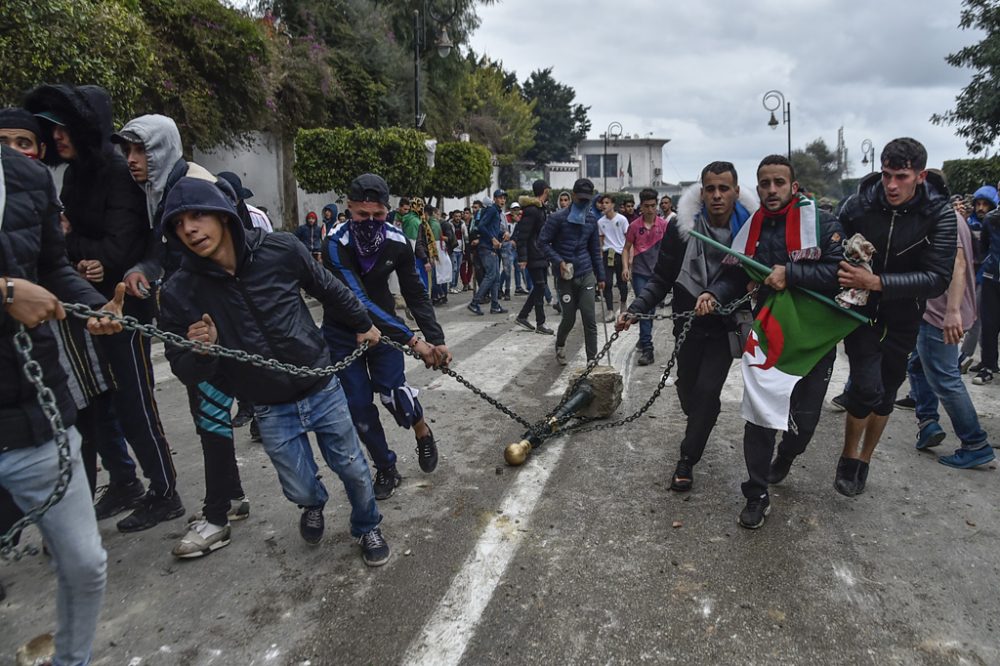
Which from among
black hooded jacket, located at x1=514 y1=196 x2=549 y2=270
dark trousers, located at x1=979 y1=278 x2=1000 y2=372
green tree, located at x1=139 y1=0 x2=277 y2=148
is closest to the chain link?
dark trousers, located at x1=979 y1=278 x2=1000 y2=372

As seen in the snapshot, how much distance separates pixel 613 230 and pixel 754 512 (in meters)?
7.78

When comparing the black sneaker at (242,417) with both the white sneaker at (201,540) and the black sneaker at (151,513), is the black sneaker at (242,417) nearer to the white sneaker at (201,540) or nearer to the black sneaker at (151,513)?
the black sneaker at (151,513)

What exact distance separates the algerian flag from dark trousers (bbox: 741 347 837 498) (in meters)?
0.09

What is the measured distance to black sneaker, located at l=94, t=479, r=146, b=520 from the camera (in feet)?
12.5

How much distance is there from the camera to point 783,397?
3564mm

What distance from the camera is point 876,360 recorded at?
3906mm

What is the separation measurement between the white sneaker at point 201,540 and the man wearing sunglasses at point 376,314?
0.92 metres

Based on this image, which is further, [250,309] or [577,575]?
[577,575]

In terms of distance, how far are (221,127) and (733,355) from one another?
14.4 metres

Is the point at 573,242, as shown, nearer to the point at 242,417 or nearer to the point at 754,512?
the point at 242,417

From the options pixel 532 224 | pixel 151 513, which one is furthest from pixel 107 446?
pixel 532 224

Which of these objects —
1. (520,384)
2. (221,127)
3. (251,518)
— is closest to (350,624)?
(251,518)

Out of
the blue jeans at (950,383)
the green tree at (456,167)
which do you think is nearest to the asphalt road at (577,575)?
the blue jeans at (950,383)

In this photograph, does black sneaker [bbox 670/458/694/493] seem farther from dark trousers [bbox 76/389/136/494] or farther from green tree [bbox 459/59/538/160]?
green tree [bbox 459/59/538/160]
